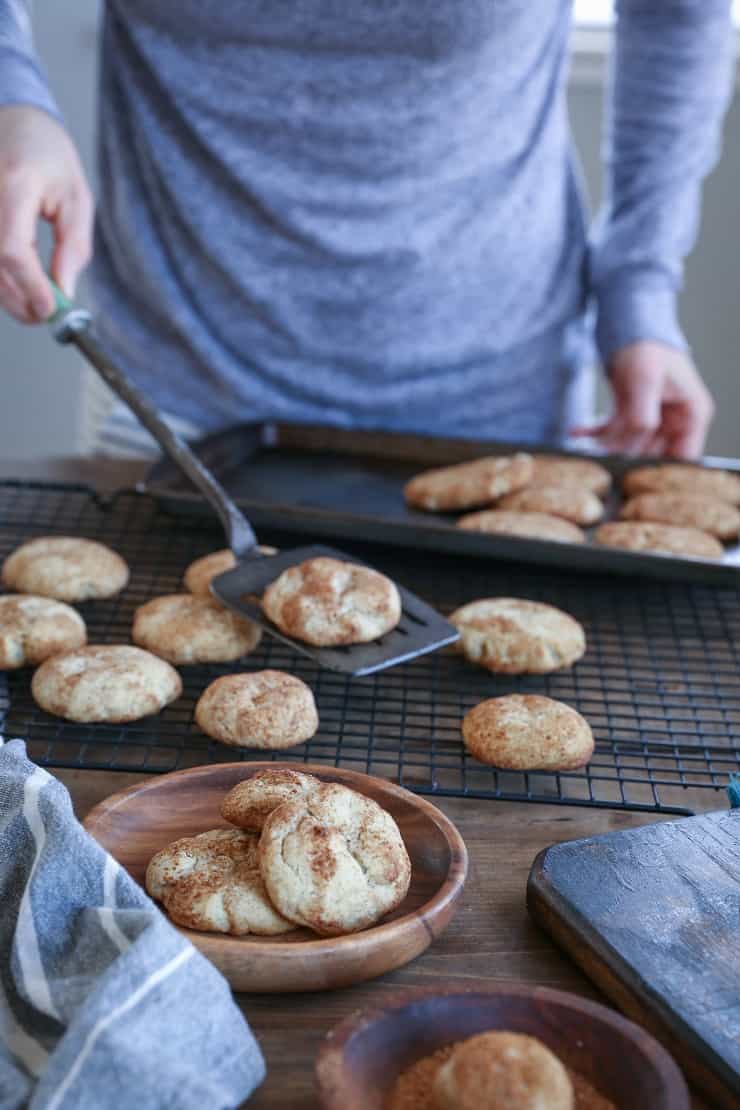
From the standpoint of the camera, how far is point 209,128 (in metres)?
1.91

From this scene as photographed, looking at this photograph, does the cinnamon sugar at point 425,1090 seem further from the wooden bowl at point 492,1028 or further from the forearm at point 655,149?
the forearm at point 655,149

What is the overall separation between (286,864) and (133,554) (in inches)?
36.7

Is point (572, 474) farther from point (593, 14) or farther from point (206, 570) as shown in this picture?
point (593, 14)

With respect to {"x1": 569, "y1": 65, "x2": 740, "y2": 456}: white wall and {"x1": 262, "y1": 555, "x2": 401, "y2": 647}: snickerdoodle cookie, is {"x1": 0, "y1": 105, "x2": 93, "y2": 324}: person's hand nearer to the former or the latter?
{"x1": 262, "y1": 555, "x2": 401, "y2": 647}: snickerdoodle cookie

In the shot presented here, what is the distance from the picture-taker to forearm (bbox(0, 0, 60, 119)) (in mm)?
1677

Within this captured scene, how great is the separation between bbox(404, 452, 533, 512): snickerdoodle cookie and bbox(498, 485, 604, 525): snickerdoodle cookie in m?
0.02

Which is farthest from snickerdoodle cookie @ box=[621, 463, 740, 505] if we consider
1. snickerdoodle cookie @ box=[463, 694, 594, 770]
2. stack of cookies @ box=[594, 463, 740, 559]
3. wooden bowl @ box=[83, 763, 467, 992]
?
wooden bowl @ box=[83, 763, 467, 992]

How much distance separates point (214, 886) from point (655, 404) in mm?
1492

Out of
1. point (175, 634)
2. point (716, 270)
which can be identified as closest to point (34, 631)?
point (175, 634)

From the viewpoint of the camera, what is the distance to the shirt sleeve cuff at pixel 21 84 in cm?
167

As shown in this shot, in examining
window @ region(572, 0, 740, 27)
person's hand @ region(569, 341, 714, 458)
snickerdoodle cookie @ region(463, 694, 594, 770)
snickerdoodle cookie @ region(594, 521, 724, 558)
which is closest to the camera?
snickerdoodle cookie @ region(463, 694, 594, 770)

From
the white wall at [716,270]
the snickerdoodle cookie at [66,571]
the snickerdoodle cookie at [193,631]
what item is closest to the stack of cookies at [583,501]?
the snickerdoodle cookie at [193,631]

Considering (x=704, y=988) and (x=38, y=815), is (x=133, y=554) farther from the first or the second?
(x=704, y=988)

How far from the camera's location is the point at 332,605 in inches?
52.2
